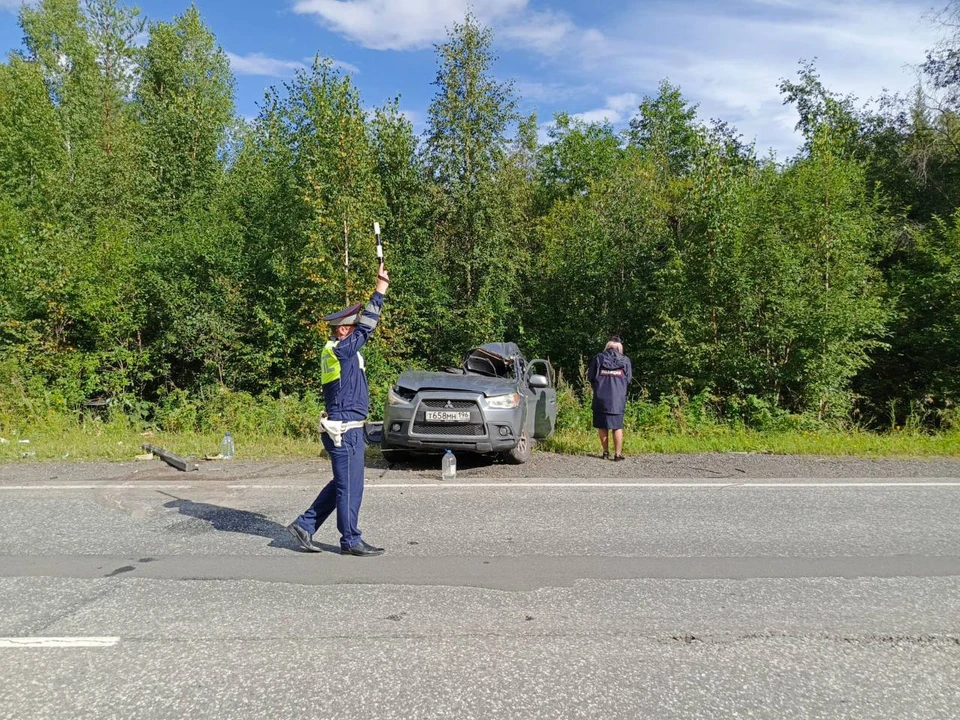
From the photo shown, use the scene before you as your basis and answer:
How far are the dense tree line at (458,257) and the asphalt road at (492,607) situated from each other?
8.19 m

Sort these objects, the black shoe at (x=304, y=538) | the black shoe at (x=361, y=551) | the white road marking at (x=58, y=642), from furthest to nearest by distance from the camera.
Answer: the black shoe at (x=304, y=538), the black shoe at (x=361, y=551), the white road marking at (x=58, y=642)

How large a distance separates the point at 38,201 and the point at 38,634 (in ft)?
71.7

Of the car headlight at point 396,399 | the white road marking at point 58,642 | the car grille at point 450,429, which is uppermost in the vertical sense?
the car headlight at point 396,399

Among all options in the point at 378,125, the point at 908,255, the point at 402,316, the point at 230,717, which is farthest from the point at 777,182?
the point at 230,717

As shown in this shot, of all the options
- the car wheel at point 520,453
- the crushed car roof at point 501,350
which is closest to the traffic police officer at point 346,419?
the car wheel at point 520,453

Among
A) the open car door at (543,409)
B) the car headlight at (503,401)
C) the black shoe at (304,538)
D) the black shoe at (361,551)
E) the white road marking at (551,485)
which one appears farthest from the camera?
the open car door at (543,409)

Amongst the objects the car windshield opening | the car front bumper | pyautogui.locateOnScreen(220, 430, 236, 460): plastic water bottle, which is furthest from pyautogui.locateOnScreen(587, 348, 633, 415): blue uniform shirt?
pyautogui.locateOnScreen(220, 430, 236, 460): plastic water bottle

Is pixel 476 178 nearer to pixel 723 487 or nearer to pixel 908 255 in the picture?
pixel 908 255

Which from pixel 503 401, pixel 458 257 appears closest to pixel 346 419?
pixel 503 401

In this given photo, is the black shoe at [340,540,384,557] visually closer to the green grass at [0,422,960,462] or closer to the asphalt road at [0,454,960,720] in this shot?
the asphalt road at [0,454,960,720]

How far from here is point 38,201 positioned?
21.9m

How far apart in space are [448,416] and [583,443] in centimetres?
304

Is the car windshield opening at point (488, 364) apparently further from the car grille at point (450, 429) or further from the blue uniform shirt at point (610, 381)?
the car grille at point (450, 429)

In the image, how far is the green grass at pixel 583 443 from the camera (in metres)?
10.4
